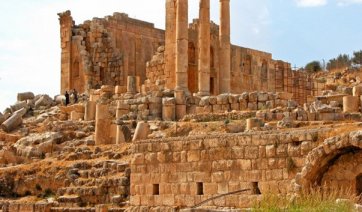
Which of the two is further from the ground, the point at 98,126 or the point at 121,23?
the point at 121,23

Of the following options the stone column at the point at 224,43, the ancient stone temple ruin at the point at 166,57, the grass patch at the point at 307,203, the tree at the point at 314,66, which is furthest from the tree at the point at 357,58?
the grass patch at the point at 307,203

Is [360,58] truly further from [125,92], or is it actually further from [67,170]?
[67,170]

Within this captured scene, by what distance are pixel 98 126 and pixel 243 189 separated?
1317 centimetres

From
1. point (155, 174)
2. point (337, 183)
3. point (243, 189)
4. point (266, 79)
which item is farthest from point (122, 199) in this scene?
point (266, 79)

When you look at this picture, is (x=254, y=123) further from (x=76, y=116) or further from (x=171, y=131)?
(x=76, y=116)

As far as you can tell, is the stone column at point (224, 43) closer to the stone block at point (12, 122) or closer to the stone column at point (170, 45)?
the stone column at point (170, 45)

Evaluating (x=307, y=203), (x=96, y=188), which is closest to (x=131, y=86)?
(x=96, y=188)

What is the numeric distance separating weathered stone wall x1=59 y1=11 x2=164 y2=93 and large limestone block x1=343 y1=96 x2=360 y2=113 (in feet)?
65.0

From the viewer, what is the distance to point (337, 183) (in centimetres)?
1761

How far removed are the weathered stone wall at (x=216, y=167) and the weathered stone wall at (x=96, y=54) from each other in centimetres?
2679

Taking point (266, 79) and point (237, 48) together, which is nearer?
point (237, 48)

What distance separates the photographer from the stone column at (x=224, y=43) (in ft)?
132

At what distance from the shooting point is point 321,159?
17516 mm

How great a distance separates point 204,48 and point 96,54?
1126cm
